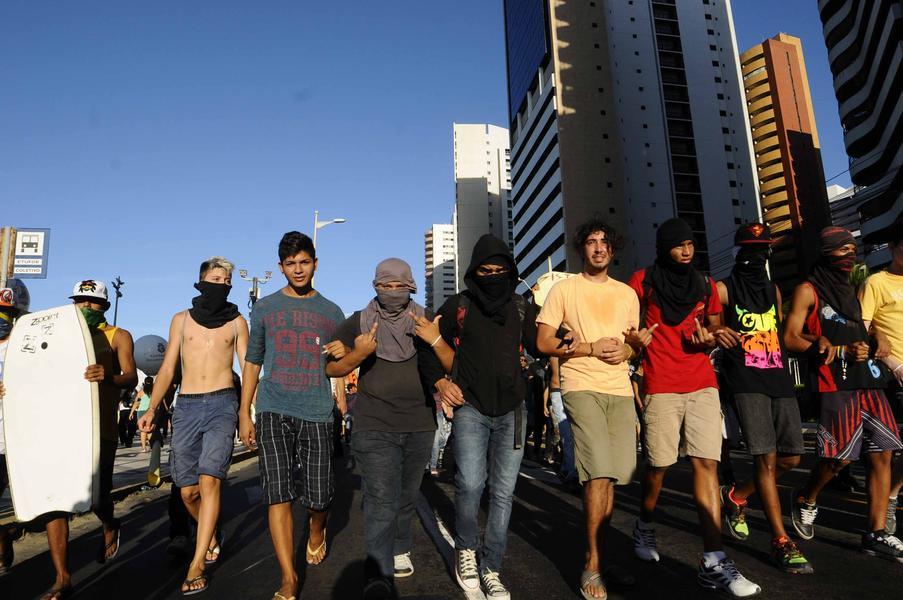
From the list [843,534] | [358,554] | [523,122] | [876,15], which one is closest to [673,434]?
[843,534]

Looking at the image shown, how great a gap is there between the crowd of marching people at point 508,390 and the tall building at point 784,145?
91826mm

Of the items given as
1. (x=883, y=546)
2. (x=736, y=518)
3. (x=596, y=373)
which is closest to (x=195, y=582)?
(x=596, y=373)

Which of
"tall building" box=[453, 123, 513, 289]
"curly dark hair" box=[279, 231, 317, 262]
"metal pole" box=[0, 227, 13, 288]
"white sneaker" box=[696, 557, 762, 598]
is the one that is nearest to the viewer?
"white sneaker" box=[696, 557, 762, 598]

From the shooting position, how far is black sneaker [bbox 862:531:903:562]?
12.0 feet

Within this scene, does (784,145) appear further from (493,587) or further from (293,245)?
(493,587)

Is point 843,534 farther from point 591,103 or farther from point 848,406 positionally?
point 591,103

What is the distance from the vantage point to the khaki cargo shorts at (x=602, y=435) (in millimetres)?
3318

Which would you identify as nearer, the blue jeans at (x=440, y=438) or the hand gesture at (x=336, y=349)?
the hand gesture at (x=336, y=349)

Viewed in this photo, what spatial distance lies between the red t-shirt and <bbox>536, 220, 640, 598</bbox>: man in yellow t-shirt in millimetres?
267

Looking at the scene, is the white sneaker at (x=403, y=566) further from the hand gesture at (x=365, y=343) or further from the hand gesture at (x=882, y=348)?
the hand gesture at (x=882, y=348)

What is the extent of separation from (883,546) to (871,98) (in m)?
64.8

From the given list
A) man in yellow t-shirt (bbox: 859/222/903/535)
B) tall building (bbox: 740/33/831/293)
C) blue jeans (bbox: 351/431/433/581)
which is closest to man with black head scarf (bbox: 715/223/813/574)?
man in yellow t-shirt (bbox: 859/222/903/535)

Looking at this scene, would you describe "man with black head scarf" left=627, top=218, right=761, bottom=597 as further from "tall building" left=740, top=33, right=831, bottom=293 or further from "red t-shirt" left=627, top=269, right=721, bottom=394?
"tall building" left=740, top=33, right=831, bottom=293

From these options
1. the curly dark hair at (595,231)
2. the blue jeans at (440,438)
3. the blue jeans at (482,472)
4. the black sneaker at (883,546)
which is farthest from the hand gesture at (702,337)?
the blue jeans at (440,438)
